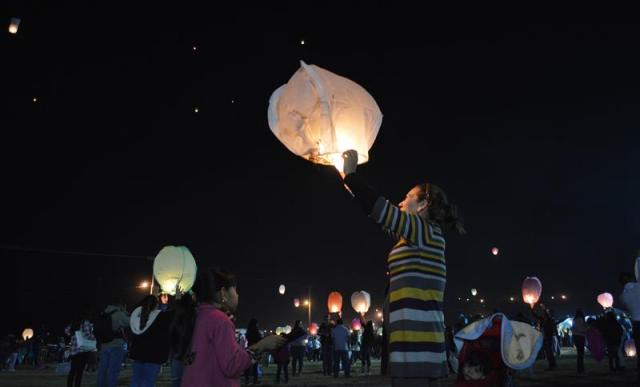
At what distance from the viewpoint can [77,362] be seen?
10.2m

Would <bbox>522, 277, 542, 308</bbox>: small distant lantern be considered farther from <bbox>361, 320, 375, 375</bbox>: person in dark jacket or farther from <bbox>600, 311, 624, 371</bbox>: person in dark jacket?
<bbox>361, 320, 375, 375</bbox>: person in dark jacket

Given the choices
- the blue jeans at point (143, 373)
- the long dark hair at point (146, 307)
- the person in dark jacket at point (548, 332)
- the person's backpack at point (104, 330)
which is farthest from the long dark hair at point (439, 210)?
the person in dark jacket at point (548, 332)

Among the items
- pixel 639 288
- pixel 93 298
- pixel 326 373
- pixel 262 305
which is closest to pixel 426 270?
pixel 639 288

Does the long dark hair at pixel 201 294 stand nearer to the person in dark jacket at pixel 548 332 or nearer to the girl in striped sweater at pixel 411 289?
the girl in striped sweater at pixel 411 289

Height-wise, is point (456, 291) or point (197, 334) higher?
point (456, 291)

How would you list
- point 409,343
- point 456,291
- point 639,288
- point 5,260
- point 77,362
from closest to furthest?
point 409,343, point 639,288, point 77,362, point 5,260, point 456,291

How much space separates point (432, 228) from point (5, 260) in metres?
44.1

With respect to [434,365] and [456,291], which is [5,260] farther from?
[456,291]

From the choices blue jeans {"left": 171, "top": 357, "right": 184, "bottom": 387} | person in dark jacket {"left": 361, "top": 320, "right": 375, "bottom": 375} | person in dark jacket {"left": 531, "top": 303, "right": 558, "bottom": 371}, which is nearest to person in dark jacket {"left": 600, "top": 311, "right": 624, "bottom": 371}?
person in dark jacket {"left": 531, "top": 303, "right": 558, "bottom": 371}

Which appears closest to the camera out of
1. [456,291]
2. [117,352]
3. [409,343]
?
[409,343]

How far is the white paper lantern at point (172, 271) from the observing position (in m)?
8.98

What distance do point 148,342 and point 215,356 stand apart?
14.2ft

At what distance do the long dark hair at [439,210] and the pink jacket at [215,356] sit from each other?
158 centimetres

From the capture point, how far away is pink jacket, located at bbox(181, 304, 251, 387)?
310cm
